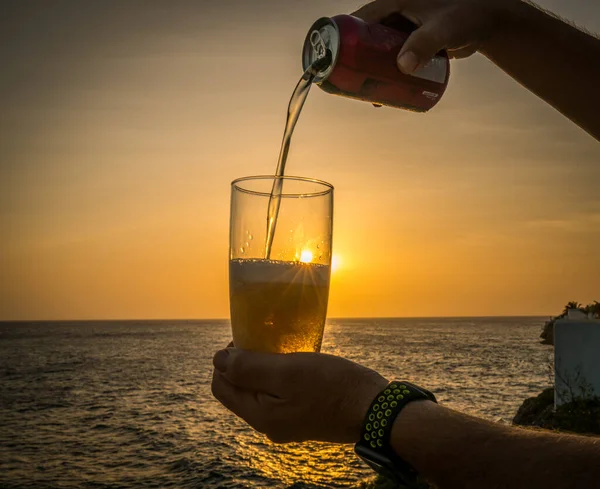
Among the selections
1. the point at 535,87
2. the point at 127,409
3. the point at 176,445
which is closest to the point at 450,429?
the point at 535,87

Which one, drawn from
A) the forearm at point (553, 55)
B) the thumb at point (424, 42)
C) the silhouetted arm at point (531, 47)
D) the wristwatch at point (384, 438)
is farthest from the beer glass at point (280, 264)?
the forearm at point (553, 55)

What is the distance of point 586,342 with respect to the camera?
42.4 ft

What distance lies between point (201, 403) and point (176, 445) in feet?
46.2

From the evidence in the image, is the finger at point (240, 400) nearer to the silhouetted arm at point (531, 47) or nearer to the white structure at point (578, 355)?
the silhouetted arm at point (531, 47)

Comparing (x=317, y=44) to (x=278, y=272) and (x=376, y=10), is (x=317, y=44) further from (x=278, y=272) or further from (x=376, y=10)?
(x=278, y=272)

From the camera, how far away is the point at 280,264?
238 cm

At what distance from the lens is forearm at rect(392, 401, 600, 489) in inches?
69.9

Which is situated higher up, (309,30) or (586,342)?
(309,30)

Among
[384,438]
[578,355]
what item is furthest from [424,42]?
[578,355]

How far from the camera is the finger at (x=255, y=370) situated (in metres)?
2.13

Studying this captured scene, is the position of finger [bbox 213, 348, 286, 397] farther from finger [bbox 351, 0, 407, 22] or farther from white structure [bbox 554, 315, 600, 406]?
white structure [bbox 554, 315, 600, 406]

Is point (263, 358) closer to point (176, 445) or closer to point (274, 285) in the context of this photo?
point (274, 285)

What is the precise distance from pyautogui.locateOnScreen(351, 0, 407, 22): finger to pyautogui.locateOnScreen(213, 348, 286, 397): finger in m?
1.88

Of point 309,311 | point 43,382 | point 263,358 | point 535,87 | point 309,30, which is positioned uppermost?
point 309,30
